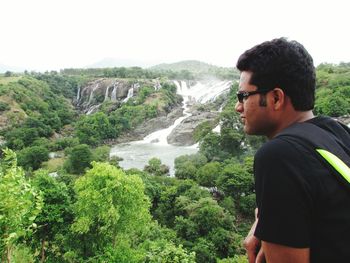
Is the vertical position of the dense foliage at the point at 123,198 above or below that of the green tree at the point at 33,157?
above

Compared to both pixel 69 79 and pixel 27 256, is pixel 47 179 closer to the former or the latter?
pixel 27 256

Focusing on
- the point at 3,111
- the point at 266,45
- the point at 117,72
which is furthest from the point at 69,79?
the point at 266,45

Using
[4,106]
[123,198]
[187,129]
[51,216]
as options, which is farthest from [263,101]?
[4,106]

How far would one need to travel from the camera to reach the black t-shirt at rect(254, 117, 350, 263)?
4.98 feet

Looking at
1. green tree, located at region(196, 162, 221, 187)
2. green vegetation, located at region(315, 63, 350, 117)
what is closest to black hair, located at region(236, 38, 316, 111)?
green tree, located at region(196, 162, 221, 187)

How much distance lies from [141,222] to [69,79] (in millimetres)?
95868

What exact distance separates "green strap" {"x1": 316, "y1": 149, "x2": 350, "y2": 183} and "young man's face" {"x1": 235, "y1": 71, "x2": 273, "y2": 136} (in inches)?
17.5

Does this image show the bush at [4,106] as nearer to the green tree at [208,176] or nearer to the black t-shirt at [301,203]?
the green tree at [208,176]

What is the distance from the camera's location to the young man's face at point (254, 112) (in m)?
1.96

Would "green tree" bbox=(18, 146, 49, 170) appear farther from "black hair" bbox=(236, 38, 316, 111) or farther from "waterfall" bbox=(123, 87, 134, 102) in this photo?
"black hair" bbox=(236, 38, 316, 111)

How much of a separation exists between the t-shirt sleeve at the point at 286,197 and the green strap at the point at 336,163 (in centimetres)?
9

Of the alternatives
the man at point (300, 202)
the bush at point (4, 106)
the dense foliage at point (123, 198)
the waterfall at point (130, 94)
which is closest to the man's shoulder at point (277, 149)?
the man at point (300, 202)

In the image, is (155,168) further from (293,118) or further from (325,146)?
(325,146)

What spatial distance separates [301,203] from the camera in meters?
1.52
